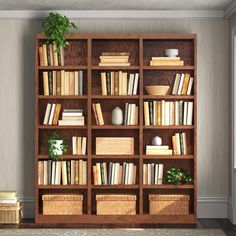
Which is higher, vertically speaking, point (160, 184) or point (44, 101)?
Answer: point (44, 101)

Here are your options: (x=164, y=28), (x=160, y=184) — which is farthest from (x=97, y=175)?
(x=164, y=28)

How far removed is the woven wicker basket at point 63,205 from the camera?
743 centimetres

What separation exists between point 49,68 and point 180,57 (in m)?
1.57

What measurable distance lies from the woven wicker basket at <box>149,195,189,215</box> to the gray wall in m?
0.38

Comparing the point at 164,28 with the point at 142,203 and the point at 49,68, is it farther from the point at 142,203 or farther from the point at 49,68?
the point at 142,203

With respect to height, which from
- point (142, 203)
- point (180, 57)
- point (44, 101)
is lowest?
point (142, 203)

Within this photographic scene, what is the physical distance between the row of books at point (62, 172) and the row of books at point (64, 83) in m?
0.82

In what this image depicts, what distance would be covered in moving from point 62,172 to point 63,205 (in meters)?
0.38

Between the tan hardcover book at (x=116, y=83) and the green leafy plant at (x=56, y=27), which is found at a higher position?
the green leafy plant at (x=56, y=27)

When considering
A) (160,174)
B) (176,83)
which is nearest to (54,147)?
(160,174)

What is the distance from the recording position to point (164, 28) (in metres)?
7.72

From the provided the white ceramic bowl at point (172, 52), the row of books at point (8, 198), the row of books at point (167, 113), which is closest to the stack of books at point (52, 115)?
the row of books at point (8, 198)

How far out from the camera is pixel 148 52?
303 inches

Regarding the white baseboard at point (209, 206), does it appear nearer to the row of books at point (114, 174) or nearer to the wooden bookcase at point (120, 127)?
the wooden bookcase at point (120, 127)
